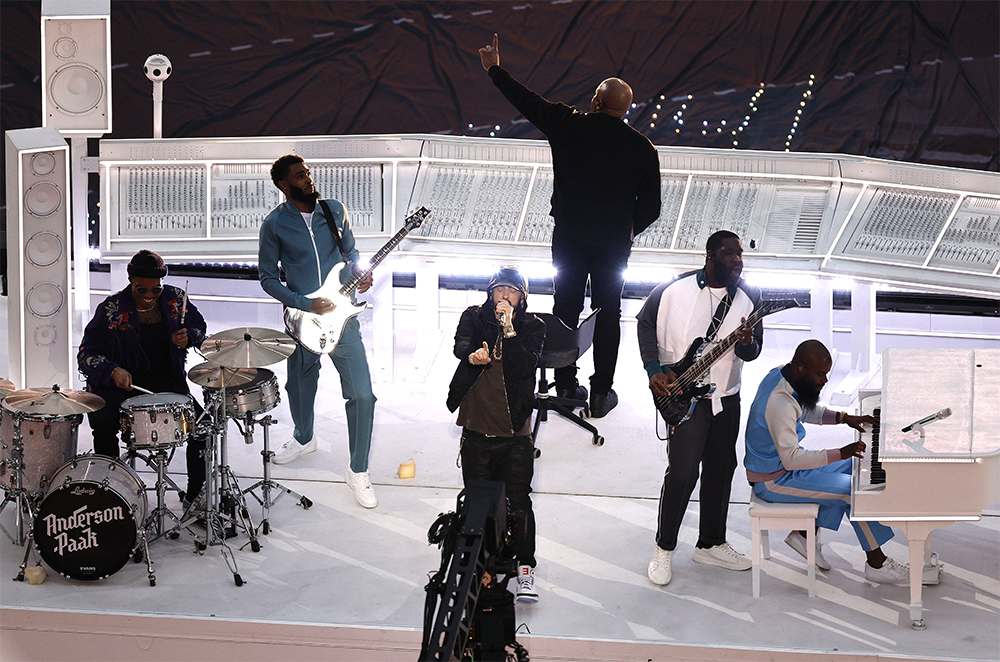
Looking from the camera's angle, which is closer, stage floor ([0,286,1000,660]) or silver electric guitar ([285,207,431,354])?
stage floor ([0,286,1000,660])

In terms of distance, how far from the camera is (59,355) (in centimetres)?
683

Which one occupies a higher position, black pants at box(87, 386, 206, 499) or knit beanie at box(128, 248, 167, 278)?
knit beanie at box(128, 248, 167, 278)

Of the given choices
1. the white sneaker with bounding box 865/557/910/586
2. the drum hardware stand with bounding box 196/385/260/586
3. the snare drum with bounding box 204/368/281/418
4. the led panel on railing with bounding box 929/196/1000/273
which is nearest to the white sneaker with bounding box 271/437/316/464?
the drum hardware stand with bounding box 196/385/260/586

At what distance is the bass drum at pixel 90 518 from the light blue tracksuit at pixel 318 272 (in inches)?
53.9

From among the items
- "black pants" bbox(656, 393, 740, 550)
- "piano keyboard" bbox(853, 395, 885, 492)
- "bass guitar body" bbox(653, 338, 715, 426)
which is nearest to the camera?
"piano keyboard" bbox(853, 395, 885, 492)

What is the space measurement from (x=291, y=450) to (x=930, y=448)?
3828 mm

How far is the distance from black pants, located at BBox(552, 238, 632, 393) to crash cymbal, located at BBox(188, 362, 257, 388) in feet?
6.05

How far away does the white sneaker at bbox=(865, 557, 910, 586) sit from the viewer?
211 inches

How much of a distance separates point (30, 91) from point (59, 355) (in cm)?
569

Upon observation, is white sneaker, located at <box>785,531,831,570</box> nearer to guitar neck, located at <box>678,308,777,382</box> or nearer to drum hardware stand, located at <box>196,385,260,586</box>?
guitar neck, located at <box>678,308,777,382</box>

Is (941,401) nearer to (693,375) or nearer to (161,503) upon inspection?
(693,375)

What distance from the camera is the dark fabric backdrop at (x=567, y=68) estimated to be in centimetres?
1039

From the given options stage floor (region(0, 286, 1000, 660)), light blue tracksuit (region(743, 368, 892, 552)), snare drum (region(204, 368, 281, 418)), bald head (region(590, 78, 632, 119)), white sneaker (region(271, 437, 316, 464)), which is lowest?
stage floor (region(0, 286, 1000, 660))

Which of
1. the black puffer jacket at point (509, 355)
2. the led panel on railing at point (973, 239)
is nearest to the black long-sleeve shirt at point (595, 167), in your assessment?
the black puffer jacket at point (509, 355)
